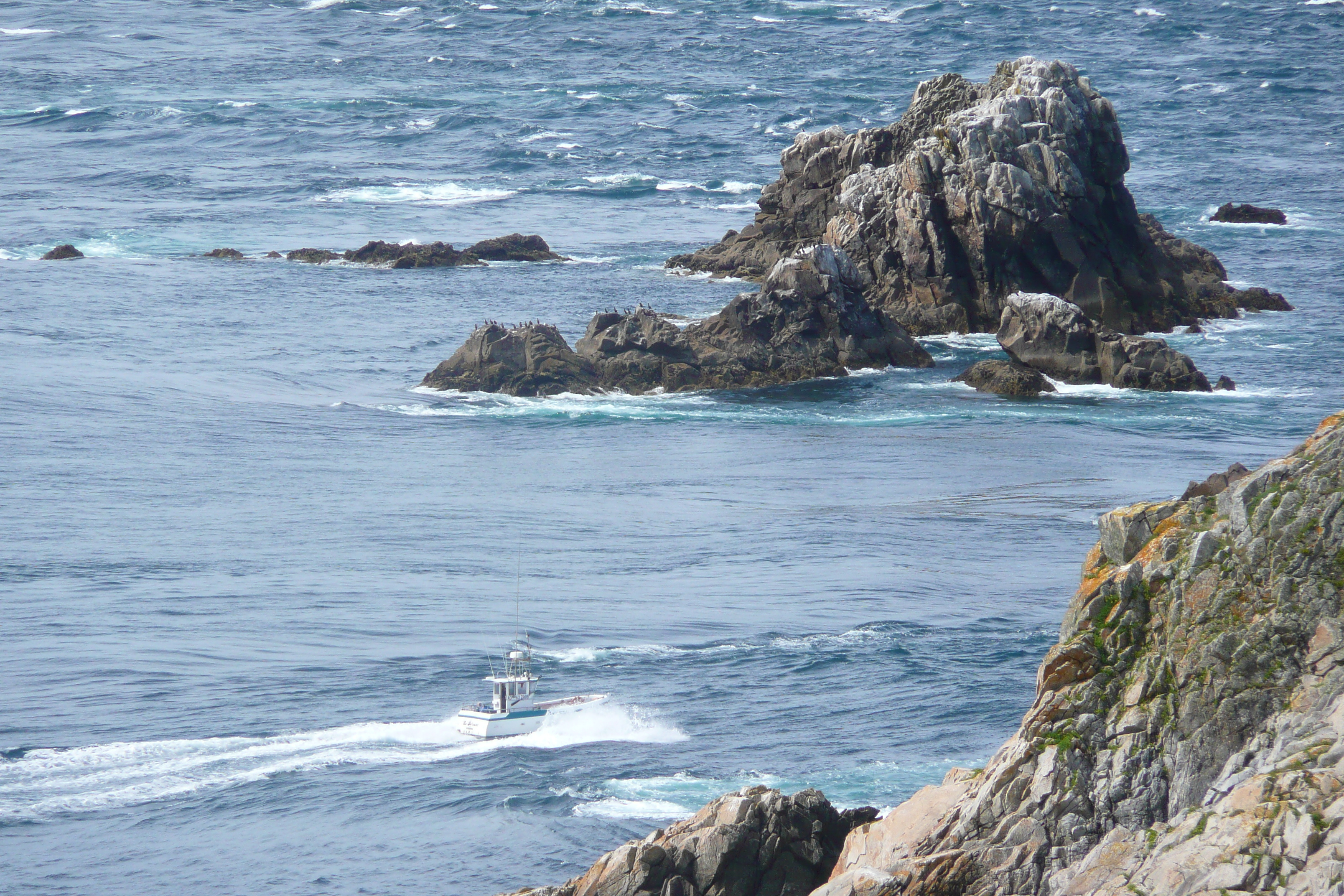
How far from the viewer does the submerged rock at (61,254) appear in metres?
107

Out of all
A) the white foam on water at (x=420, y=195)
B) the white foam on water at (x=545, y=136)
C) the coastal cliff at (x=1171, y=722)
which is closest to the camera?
the coastal cliff at (x=1171, y=722)

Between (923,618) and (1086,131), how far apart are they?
44606mm

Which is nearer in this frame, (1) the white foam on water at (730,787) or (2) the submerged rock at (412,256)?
(1) the white foam on water at (730,787)

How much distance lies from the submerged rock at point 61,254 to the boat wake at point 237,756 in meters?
77.3

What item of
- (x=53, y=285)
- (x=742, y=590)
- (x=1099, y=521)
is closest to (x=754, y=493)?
(x=742, y=590)

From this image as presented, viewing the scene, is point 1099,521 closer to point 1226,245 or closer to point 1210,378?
point 1210,378

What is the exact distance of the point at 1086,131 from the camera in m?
82.6

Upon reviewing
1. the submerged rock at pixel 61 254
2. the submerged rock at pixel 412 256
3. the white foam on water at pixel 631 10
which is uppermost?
the white foam on water at pixel 631 10

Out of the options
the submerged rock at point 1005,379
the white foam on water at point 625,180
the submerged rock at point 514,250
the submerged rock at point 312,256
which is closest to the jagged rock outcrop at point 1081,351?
the submerged rock at point 1005,379

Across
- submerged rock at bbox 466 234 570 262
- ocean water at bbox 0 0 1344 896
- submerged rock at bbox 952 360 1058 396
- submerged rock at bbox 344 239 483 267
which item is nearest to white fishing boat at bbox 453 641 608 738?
ocean water at bbox 0 0 1344 896

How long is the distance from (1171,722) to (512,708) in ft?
77.8

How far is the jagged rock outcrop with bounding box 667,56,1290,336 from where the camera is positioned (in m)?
79.5

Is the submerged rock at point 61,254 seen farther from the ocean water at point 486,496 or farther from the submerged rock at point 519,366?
the submerged rock at point 519,366

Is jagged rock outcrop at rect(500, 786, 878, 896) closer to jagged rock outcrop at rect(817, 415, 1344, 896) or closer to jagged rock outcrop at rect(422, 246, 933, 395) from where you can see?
jagged rock outcrop at rect(817, 415, 1344, 896)
